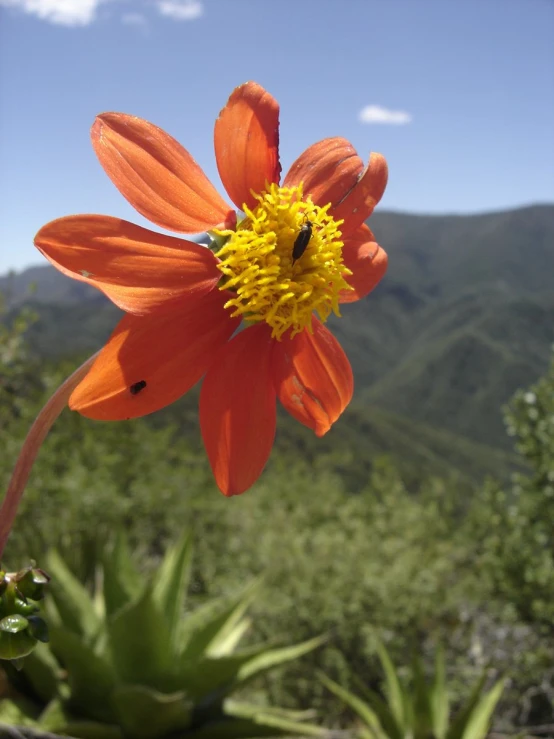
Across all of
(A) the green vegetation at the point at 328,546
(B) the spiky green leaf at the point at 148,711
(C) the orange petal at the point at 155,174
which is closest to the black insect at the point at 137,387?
(C) the orange petal at the point at 155,174

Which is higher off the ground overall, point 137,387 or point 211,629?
point 137,387

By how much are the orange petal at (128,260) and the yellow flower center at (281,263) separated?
0.05 m

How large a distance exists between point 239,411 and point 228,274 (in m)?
0.22

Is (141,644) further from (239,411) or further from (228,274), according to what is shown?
(228,274)

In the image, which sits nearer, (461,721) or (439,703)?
(461,721)

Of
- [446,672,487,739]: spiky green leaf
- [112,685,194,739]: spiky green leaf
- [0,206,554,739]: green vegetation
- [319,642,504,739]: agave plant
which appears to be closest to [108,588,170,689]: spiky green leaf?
[112,685,194,739]: spiky green leaf

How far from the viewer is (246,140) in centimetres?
103

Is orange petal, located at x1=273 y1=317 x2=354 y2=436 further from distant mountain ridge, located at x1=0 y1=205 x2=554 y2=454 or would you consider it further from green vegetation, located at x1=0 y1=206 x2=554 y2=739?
distant mountain ridge, located at x1=0 y1=205 x2=554 y2=454

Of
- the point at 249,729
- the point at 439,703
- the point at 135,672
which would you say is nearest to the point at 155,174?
the point at 135,672

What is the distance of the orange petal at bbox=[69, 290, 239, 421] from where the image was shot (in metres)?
0.88

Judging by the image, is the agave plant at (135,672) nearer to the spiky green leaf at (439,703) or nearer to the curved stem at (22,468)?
the spiky green leaf at (439,703)

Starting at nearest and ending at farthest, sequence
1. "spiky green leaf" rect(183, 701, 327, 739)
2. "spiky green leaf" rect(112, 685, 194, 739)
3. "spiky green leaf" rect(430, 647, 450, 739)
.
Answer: "spiky green leaf" rect(112, 685, 194, 739) → "spiky green leaf" rect(183, 701, 327, 739) → "spiky green leaf" rect(430, 647, 450, 739)

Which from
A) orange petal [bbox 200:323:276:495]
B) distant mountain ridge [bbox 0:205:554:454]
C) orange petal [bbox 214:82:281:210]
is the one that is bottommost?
distant mountain ridge [bbox 0:205:554:454]

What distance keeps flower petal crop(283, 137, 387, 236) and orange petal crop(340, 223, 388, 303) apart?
6 centimetres
